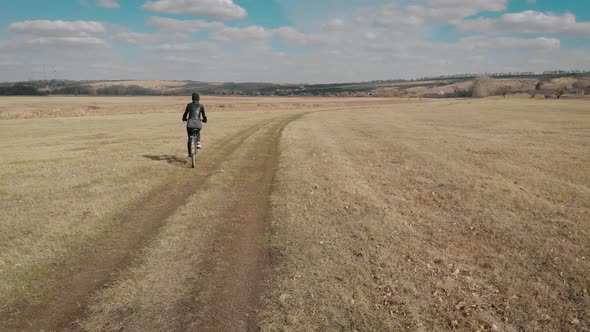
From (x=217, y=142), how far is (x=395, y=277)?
21859 millimetres

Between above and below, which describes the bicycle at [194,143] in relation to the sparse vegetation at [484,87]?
below

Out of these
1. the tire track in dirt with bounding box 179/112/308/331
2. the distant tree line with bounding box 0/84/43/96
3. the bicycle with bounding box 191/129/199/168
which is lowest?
the tire track in dirt with bounding box 179/112/308/331

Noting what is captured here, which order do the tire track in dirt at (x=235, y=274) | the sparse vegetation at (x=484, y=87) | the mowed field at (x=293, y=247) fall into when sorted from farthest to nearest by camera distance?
1. the sparse vegetation at (x=484, y=87)
2. the mowed field at (x=293, y=247)
3. the tire track in dirt at (x=235, y=274)

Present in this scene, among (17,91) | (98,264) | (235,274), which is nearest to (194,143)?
(98,264)

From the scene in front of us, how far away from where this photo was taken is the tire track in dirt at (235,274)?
20.8ft

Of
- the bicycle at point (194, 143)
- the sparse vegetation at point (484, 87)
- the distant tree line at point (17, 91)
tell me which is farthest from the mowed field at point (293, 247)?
the distant tree line at point (17, 91)

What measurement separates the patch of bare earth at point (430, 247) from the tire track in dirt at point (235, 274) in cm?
34

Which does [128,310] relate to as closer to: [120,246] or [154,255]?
[154,255]

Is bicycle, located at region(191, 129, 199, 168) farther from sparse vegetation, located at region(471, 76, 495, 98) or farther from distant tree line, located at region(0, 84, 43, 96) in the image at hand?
sparse vegetation, located at region(471, 76, 495, 98)

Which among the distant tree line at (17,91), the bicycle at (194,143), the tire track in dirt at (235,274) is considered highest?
the distant tree line at (17,91)

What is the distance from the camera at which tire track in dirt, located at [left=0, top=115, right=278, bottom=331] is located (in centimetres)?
638

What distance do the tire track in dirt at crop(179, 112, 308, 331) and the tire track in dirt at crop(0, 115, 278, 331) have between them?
1869 millimetres

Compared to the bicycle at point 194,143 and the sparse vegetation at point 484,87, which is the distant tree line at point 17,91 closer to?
the bicycle at point 194,143

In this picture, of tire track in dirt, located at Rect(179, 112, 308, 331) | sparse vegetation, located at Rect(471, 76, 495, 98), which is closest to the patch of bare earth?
tire track in dirt, located at Rect(179, 112, 308, 331)
